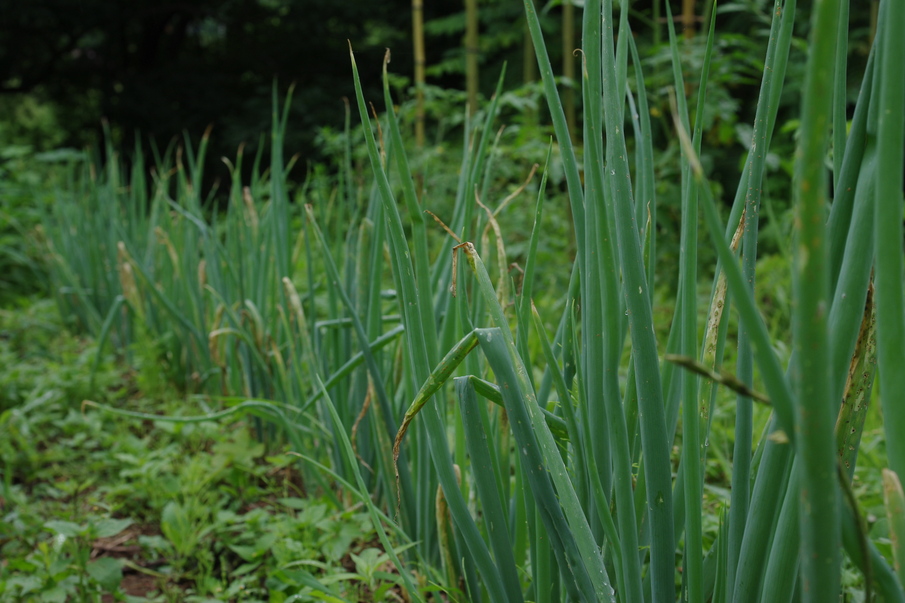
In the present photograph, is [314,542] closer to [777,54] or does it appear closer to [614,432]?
[614,432]

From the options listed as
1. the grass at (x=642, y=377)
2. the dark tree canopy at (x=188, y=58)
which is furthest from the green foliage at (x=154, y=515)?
the dark tree canopy at (x=188, y=58)

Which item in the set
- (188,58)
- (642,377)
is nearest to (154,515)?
(642,377)

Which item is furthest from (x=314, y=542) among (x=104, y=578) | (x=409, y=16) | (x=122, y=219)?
(x=409, y=16)

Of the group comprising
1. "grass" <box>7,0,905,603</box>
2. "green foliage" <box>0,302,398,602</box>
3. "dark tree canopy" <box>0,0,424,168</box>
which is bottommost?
"green foliage" <box>0,302,398,602</box>

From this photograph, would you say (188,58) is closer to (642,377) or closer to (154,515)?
(154,515)

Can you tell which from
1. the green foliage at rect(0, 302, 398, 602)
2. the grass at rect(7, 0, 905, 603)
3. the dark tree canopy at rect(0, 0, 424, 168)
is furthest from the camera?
the dark tree canopy at rect(0, 0, 424, 168)

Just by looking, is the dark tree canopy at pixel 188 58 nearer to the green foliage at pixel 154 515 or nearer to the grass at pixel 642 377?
the green foliage at pixel 154 515

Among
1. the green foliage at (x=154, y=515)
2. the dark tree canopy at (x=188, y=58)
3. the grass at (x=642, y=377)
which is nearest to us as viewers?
the grass at (x=642, y=377)

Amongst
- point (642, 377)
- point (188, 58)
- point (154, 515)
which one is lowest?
point (154, 515)

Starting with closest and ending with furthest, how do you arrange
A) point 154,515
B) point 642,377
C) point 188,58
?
point 642,377, point 154,515, point 188,58

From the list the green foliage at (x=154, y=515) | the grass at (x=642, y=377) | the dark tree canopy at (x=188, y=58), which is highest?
the dark tree canopy at (x=188, y=58)

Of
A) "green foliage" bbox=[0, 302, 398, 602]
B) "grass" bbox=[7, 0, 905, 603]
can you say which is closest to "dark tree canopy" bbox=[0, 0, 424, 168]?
"green foliage" bbox=[0, 302, 398, 602]

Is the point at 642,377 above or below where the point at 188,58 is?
below

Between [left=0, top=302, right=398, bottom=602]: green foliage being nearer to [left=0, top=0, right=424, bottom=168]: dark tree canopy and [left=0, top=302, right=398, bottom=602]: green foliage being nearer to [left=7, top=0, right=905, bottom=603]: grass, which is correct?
[left=7, top=0, right=905, bottom=603]: grass
